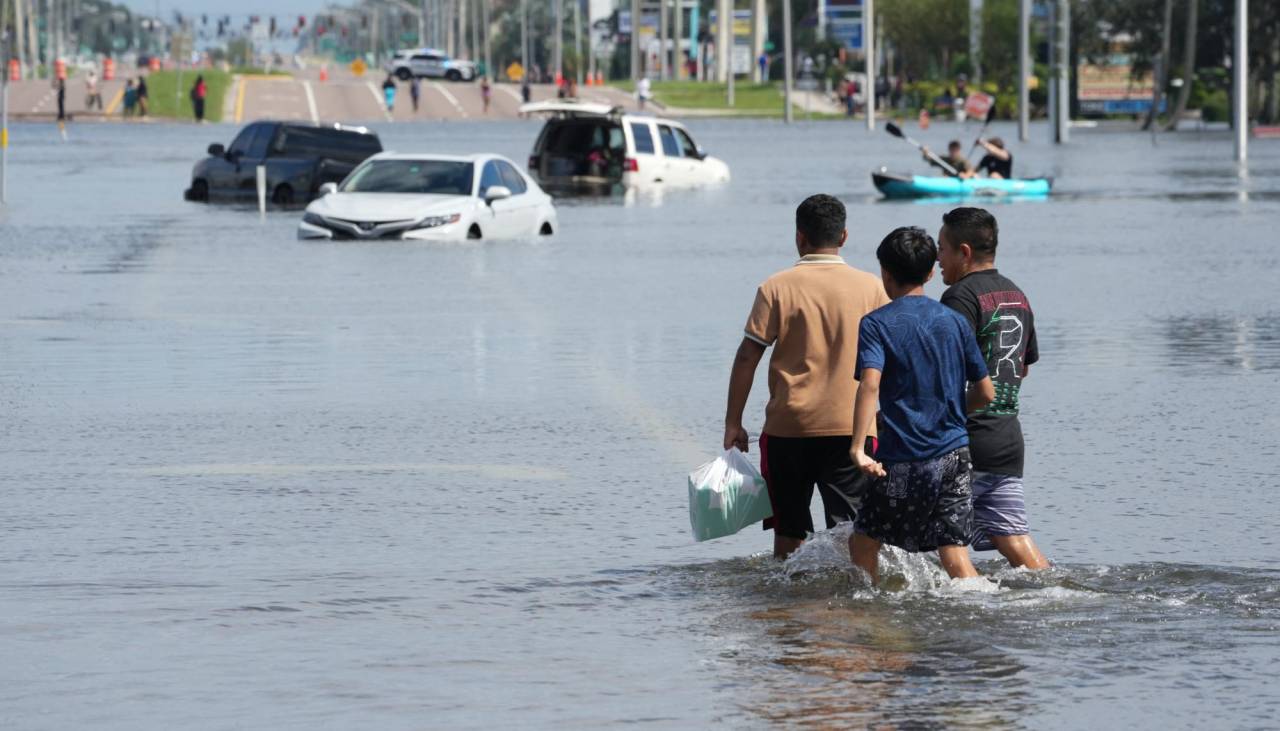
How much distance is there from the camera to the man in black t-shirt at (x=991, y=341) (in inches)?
311

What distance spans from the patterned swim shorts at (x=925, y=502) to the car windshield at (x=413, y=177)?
21.4 metres

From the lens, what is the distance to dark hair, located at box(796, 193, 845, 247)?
812 centimetres

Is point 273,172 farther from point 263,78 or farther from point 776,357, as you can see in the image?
point 263,78

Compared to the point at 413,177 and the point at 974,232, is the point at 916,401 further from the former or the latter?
the point at 413,177

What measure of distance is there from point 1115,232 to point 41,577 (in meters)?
22.9

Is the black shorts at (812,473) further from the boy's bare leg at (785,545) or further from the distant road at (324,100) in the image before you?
the distant road at (324,100)

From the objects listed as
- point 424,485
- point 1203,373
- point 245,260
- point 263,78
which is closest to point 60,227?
point 245,260

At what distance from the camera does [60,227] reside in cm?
3180

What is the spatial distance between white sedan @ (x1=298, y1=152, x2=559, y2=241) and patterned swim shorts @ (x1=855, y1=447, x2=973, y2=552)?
20640 millimetres

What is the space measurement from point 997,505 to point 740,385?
878 millimetres

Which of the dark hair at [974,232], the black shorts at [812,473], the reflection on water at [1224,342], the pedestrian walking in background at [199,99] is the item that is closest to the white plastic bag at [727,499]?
the black shorts at [812,473]

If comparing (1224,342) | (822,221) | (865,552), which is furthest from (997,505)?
(1224,342)

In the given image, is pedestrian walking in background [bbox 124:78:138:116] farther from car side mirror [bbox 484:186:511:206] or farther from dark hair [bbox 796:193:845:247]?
dark hair [bbox 796:193:845:247]

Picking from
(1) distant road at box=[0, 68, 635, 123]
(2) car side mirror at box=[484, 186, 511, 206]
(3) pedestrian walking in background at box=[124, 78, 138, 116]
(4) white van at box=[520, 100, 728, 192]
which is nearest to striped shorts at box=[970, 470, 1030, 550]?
(2) car side mirror at box=[484, 186, 511, 206]
